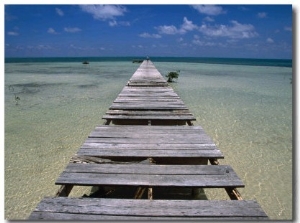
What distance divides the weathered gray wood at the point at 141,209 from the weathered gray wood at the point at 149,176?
0.27 meters

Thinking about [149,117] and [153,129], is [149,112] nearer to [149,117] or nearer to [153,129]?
[149,117]

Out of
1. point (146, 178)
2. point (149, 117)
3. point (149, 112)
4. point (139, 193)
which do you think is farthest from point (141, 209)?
point (149, 112)

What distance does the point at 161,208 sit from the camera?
223 centimetres

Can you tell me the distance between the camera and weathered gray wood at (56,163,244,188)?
257 centimetres

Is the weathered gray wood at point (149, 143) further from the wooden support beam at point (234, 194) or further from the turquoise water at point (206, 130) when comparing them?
the turquoise water at point (206, 130)

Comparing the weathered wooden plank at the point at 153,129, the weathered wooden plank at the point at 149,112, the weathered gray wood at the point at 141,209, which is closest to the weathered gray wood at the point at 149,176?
the weathered gray wood at the point at 141,209

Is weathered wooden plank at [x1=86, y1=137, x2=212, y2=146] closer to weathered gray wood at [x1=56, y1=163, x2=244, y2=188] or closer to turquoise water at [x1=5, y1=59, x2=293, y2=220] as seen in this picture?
weathered gray wood at [x1=56, y1=163, x2=244, y2=188]

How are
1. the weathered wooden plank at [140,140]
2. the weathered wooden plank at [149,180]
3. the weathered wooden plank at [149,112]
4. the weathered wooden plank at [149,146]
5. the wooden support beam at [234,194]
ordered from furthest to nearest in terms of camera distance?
1. the weathered wooden plank at [149,112]
2. the weathered wooden plank at [140,140]
3. the weathered wooden plank at [149,146]
4. the weathered wooden plank at [149,180]
5. the wooden support beam at [234,194]

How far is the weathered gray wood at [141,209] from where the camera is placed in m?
2.15

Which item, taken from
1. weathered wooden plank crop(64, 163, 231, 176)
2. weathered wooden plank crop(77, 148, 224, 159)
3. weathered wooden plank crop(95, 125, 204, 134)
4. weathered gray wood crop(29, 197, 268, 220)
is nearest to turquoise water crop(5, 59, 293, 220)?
weathered wooden plank crop(95, 125, 204, 134)

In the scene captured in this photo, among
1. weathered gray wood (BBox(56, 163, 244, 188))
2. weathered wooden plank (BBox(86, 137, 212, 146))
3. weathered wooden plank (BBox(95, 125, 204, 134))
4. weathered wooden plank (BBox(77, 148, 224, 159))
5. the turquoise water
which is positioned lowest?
the turquoise water

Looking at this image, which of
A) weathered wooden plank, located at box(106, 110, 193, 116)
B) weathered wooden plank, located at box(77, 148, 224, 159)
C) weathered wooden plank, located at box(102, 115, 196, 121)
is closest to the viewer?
weathered wooden plank, located at box(77, 148, 224, 159)
